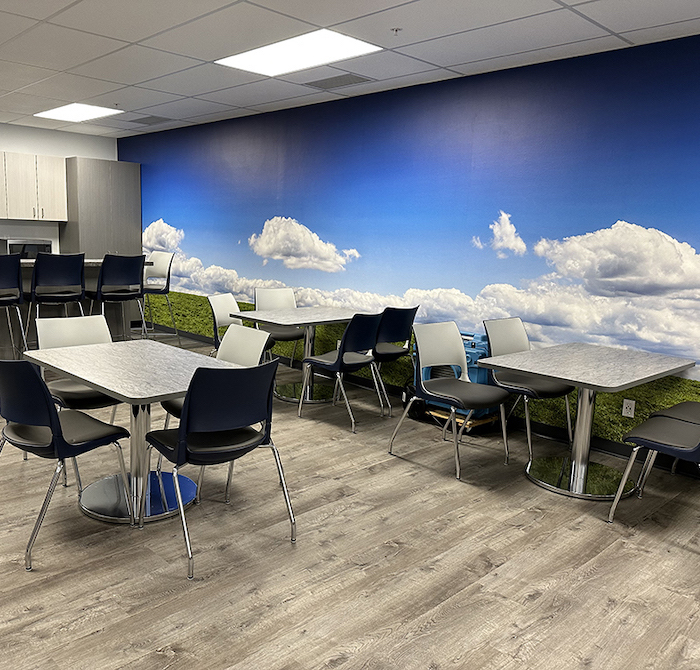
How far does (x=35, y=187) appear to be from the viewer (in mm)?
8070


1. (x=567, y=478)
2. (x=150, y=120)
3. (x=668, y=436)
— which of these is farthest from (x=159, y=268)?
(x=668, y=436)

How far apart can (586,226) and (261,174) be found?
379 centimetres

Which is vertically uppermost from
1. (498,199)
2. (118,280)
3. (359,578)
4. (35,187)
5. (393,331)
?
(35,187)

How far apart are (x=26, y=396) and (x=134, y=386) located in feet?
1.40

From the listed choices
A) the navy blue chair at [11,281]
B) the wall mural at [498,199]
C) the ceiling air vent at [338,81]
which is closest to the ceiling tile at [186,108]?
the wall mural at [498,199]

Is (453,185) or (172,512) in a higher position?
(453,185)

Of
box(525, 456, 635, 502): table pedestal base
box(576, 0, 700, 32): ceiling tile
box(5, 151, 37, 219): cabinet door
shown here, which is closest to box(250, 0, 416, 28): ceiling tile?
box(576, 0, 700, 32): ceiling tile

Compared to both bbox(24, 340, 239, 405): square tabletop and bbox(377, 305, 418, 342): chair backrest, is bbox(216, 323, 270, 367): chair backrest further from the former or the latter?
bbox(377, 305, 418, 342): chair backrest

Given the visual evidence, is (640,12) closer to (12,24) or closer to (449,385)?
(449,385)

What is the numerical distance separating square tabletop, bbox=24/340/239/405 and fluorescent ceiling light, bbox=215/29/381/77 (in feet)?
7.04

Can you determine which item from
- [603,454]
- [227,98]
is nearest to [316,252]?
[227,98]

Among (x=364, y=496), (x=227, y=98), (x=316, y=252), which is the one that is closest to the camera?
(x=364, y=496)

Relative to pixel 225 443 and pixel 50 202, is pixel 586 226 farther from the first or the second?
pixel 50 202

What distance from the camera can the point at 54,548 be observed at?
282 cm
